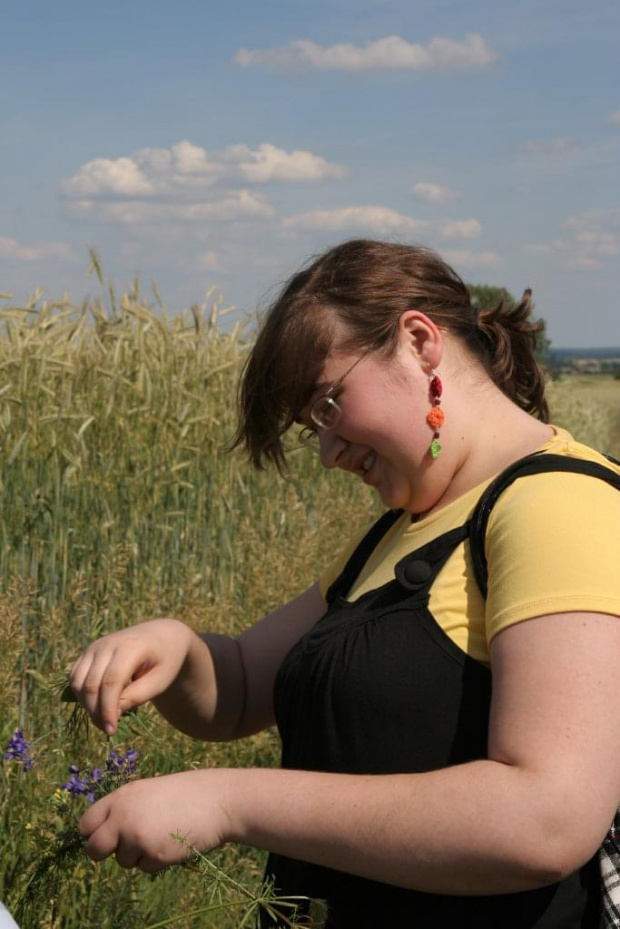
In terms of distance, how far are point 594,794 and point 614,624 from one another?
0.17m

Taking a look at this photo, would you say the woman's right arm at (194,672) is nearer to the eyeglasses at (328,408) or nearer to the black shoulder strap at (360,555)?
the black shoulder strap at (360,555)

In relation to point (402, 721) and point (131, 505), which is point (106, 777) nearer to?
point (402, 721)

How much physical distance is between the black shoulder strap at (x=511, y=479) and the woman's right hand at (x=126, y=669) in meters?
0.51

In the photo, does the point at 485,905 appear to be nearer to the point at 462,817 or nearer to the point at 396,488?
the point at 462,817

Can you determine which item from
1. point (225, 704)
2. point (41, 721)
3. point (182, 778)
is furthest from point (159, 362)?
point (182, 778)

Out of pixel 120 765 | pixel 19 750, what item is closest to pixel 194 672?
pixel 120 765

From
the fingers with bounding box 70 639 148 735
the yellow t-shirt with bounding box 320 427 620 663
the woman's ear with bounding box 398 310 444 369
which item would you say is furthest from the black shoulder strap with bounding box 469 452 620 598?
the fingers with bounding box 70 639 148 735

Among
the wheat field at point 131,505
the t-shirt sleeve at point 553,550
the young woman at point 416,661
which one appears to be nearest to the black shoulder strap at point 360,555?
the young woman at point 416,661

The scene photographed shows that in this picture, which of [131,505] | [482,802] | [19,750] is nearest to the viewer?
[482,802]

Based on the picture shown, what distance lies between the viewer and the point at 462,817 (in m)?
1.21

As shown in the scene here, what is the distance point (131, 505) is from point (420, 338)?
120 inches

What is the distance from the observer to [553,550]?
4.13 feet

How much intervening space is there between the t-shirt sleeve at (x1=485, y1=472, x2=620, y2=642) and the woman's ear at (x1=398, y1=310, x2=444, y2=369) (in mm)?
287

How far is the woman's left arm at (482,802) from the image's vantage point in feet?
3.92
